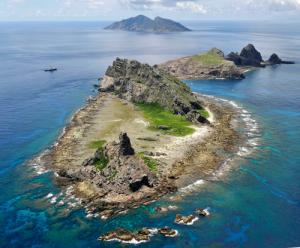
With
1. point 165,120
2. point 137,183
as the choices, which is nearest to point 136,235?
point 137,183

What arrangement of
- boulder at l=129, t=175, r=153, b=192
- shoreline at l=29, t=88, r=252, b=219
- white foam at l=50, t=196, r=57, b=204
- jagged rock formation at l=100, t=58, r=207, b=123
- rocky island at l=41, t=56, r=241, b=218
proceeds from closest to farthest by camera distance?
shoreline at l=29, t=88, r=252, b=219 → white foam at l=50, t=196, r=57, b=204 → boulder at l=129, t=175, r=153, b=192 → rocky island at l=41, t=56, r=241, b=218 → jagged rock formation at l=100, t=58, r=207, b=123

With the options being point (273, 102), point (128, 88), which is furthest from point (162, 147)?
point (273, 102)

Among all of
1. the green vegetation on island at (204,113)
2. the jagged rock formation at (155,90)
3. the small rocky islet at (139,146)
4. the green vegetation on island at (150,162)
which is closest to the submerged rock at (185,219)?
the small rocky islet at (139,146)

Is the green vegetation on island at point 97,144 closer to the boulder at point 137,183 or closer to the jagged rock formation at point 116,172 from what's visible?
the jagged rock formation at point 116,172

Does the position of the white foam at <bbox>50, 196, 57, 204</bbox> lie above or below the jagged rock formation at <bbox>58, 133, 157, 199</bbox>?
below

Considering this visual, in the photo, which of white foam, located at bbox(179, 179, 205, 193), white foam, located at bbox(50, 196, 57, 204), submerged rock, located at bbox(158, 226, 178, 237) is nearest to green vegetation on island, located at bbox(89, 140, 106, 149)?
white foam, located at bbox(50, 196, 57, 204)

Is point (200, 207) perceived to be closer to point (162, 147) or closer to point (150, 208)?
point (150, 208)

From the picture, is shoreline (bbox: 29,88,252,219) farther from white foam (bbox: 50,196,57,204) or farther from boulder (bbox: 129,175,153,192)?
white foam (bbox: 50,196,57,204)
